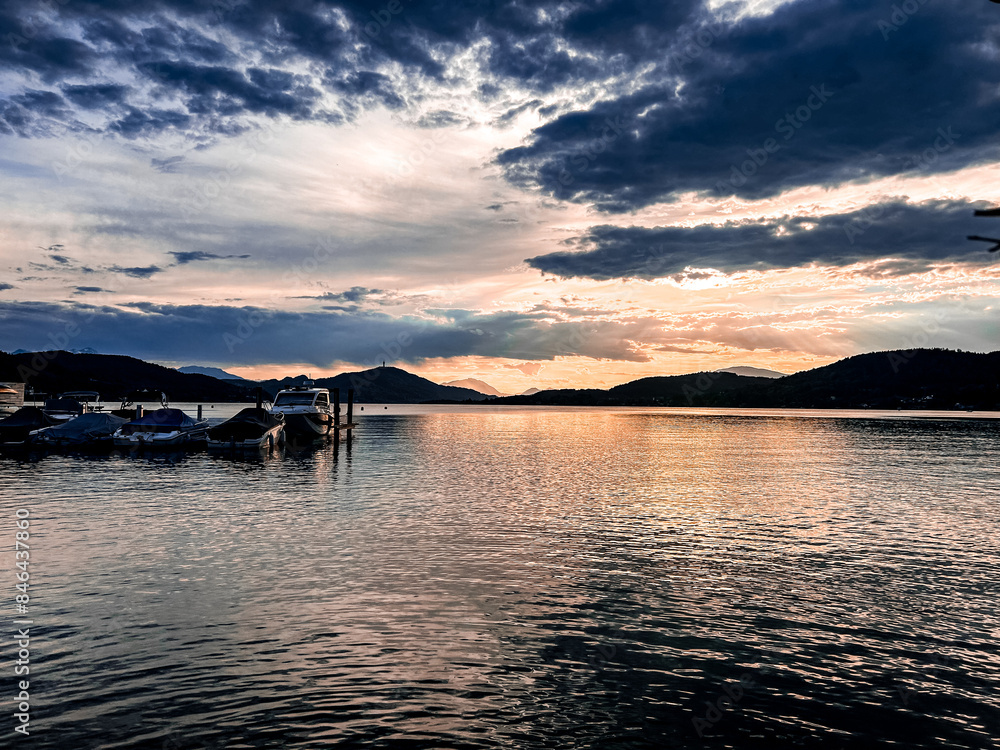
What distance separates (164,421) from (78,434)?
7247mm

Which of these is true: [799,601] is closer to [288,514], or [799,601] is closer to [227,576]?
[227,576]

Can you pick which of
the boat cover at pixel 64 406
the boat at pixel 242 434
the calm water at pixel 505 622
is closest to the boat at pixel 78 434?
the boat at pixel 242 434

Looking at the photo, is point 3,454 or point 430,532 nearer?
point 430,532

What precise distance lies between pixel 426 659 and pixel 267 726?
10.2ft

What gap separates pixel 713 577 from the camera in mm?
17078

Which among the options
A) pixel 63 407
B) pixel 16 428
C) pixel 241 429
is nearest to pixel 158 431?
pixel 241 429

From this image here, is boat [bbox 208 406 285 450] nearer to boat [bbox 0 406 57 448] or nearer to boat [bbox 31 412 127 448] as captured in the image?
boat [bbox 31 412 127 448]

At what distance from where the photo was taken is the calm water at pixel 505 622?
29.7 ft

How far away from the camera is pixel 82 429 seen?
56.8 metres

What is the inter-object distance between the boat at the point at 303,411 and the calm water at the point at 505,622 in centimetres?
3672

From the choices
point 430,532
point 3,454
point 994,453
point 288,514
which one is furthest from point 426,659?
point 994,453

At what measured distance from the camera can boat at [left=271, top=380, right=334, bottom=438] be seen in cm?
6738

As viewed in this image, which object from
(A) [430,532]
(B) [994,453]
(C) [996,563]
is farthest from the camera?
(B) [994,453]

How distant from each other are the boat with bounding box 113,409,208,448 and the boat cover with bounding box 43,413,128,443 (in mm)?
1425
